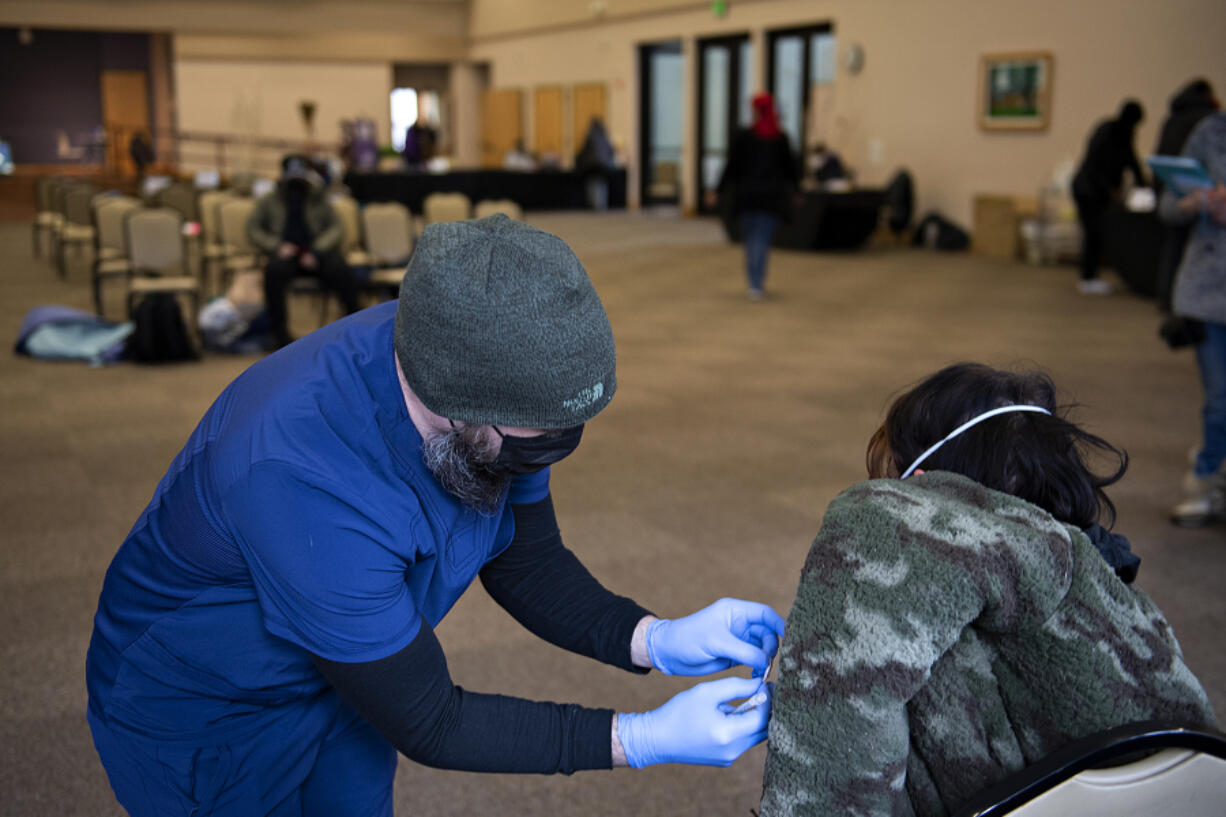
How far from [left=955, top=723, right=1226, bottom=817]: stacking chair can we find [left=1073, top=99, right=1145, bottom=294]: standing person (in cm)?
855

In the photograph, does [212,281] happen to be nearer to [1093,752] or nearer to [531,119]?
[1093,752]

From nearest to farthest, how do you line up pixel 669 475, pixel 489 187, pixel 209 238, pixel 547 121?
1. pixel 669 475
2. pixel 209 238
3. pixel 489 187
4. pixel 547 121

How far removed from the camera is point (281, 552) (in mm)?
1048

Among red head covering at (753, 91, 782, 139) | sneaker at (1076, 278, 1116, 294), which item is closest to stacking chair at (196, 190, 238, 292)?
red head covering at (753, 91, 782, 139)

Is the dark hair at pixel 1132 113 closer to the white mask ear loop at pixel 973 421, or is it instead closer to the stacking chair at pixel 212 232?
the stacking chair at pixel 212 232

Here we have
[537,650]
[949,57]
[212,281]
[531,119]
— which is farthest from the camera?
[531,119]

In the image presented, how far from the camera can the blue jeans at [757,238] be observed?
8.41m

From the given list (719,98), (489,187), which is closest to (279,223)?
(489,187)

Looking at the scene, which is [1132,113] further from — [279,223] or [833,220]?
[279,223]

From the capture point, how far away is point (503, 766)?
3.87 feet

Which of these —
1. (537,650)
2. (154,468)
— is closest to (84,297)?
(154,468)

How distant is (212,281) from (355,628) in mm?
9315

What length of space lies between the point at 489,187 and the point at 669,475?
13.3 metres

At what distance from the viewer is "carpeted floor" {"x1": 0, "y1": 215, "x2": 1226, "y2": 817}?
2277 millimetres
